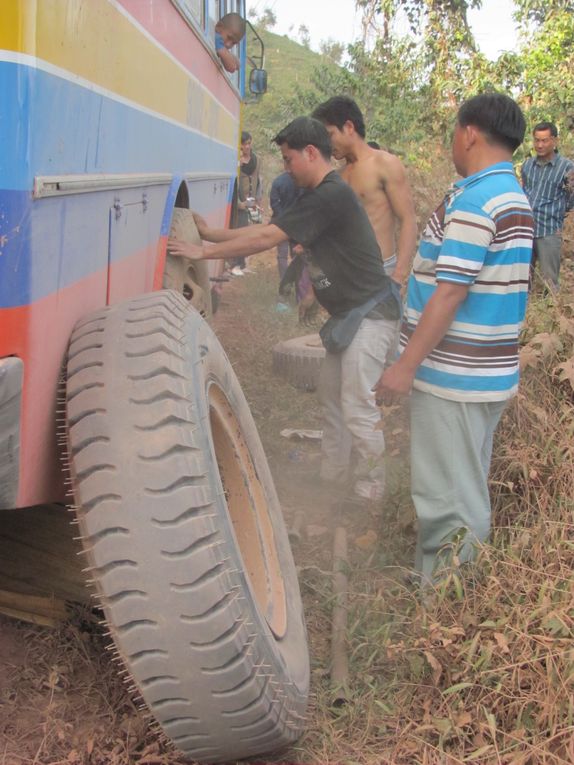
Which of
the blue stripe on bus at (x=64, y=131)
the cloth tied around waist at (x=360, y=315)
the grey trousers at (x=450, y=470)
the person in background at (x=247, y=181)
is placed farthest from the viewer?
the person in background at (x=247, y=181)

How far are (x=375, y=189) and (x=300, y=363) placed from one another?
192 centimetres

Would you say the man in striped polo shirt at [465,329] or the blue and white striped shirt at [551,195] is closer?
the man in striped polo shirt at [465,329]

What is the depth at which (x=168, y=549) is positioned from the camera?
198 cm

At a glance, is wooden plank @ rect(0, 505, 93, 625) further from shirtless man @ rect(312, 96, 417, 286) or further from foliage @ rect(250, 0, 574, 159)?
foliage @ rect(250, 0, 574, 159)

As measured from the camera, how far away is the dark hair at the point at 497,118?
9.27 ft

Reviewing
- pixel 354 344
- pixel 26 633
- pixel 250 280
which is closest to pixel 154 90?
pixel 354 344

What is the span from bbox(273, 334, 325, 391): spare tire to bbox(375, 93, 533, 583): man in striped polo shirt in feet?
10.2

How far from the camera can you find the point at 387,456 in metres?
5.14

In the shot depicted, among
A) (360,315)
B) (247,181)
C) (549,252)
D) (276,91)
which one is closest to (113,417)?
(360,315)

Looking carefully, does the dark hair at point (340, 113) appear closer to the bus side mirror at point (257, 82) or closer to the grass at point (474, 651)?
the grass at point (474, 651)

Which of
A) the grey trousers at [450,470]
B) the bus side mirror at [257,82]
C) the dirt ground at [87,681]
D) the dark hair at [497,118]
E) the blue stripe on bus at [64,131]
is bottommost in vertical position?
Answer: the dirt ground at [87,681]

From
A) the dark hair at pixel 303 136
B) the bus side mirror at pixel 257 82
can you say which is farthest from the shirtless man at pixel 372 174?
the bus side mirror at pixel 257 82

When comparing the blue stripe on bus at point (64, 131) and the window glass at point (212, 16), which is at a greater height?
the window glass at point (212, 16)

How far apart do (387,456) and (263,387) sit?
151 centimetres
